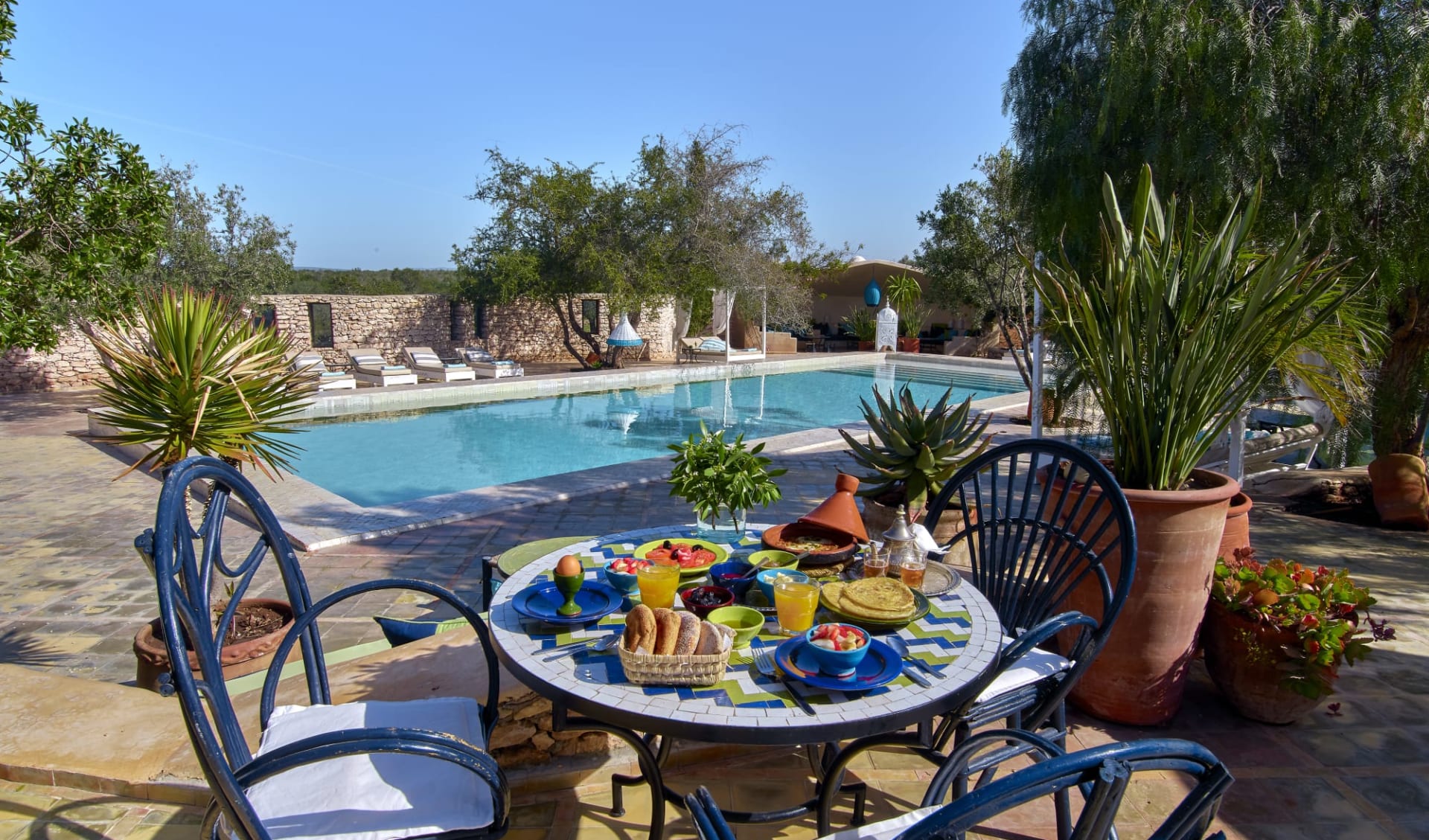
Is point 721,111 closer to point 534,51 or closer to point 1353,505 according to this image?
point 534,51

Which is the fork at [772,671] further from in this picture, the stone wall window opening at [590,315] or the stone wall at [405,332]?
the stone wall window opening at [590,315]

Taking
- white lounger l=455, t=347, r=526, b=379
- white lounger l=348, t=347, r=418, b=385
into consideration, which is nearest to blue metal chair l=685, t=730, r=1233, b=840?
white lounger l=348, t=347, r=418, b=385

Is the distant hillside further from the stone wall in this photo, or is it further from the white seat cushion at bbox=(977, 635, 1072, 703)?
the white seat cushion at bbox=(977, 635, 1072, 703)

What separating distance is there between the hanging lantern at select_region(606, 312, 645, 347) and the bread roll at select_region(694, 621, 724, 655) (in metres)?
15.8

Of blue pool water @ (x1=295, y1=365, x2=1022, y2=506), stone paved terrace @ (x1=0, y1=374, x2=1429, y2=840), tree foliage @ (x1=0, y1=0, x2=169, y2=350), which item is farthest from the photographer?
blue pool water @ (x1=295, y1=365, x2=1022, y2=506)

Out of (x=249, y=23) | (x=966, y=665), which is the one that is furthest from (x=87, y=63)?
(x=966, y=665)

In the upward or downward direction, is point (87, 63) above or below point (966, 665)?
above

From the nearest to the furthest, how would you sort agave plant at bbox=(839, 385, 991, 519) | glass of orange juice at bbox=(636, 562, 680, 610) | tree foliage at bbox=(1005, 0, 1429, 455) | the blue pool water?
glass of orange juice at bbox=(636, 562, 680, 610)
agave plant at bbox=(839, 385, 991, 519)
tree foliage at bbox=(1005, 0, 1429, 455)
the blue pool water

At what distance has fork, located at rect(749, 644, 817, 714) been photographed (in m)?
1.48

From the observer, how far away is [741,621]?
A: 1774 millimetres

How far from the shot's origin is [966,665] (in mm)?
1625

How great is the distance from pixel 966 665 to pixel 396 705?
4.24 ft

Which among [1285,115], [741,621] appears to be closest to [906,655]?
[741,621]

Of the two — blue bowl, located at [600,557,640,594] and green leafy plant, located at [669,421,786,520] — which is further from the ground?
green leafy plant, located at [669,421,786,520]
